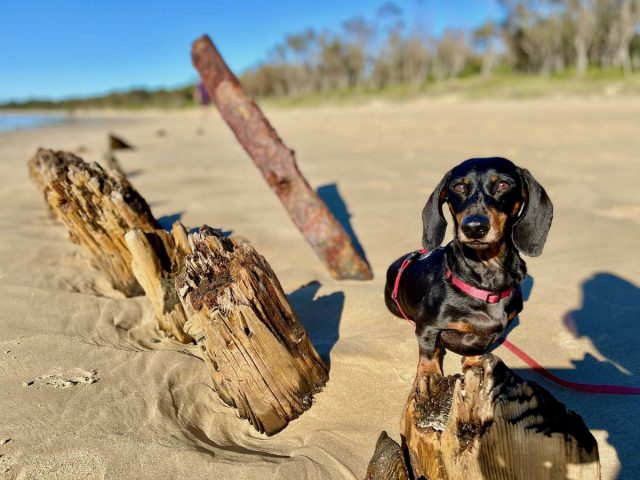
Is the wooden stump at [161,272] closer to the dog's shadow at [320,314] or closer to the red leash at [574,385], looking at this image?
the dog's shadow at [320,314]

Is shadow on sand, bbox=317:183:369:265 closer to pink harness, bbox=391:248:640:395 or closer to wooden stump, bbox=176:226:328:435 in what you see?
pink harness, bbox=391:248:640:395

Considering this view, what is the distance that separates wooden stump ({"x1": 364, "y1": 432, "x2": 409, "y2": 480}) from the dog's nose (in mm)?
959

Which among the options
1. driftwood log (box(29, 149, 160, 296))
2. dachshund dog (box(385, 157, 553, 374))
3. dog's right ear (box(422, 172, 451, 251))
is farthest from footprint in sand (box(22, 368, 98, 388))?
dog's right ear (box(422, 172, 451, 251))

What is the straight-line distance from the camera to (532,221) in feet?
7.60

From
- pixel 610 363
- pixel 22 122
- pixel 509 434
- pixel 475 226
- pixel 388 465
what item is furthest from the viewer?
pixel 22 122

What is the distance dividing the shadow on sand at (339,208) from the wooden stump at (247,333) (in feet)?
8.03

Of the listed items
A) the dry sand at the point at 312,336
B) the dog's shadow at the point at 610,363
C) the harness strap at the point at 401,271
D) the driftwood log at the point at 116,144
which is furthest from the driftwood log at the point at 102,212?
the driftwood log at the point at 116,144

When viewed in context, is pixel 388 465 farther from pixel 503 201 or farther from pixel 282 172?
pixel 282 172

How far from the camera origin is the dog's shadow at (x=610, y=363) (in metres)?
2.27

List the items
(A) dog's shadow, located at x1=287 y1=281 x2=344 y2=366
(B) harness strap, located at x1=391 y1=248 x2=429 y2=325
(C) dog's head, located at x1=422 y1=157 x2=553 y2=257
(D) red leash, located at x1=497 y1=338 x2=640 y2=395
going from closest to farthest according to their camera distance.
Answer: (C) dog's head, located at x1=422 y1=157 x2=553 y2=257 < (D) red leash, located at x1=497 y1=338 x2=640 y2=395 < (B) harness strap, located at x1=391 y1=248 x2=429 y2=325 < (A) dog's shadow, located at x1=287 y1=281 x2=344 y2=366

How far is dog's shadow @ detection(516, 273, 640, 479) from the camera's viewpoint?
227cm

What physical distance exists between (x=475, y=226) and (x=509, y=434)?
864 mm

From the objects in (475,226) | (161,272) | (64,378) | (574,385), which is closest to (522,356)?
(574,385)

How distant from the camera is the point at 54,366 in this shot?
8.59ft
